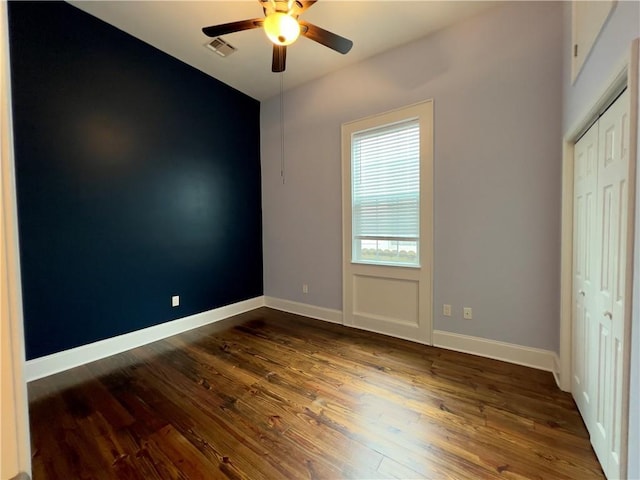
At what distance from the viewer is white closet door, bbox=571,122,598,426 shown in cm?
164

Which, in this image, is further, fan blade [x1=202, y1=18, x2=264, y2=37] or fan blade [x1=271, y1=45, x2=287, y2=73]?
fan blade [x1=271, y1=45, x2=287, y2=73]

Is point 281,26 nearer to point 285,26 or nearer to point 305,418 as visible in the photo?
point 285,26

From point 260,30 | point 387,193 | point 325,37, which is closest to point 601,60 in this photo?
point 325,37

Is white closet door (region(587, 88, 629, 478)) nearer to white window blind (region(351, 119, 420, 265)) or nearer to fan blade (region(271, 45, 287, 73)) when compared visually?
white window blind (region(351, 119, 420, 265))

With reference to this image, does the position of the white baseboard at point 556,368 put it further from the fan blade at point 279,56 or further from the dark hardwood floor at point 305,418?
the fan blade at point 279,56

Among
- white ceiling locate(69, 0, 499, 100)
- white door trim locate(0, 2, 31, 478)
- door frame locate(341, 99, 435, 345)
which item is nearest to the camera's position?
white door trim locate(0, 2, 31, 478)

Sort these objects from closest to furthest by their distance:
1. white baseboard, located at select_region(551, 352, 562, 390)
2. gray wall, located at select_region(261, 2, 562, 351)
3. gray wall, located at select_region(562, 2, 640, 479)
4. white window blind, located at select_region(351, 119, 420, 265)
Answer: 1. gray wall, located at select_region(562, 2, 640, 479)
2. white baseboard, located at select_region(551, 352, 562, 390)
3. gray wall, located at select_region(261, 2, 562, 351)
4. white window blind, located at select_region(351, 119, 420, 265)

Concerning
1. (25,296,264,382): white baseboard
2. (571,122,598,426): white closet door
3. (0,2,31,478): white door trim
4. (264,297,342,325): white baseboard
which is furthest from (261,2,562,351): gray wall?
(0,2,31,478): white door trim

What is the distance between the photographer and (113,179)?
111 inches

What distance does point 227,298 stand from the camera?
3893mm

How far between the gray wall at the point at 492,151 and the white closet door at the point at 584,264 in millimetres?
371

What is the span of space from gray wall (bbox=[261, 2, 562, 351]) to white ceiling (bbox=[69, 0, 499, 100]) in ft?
0.56

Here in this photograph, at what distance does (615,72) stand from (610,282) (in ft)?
3.13

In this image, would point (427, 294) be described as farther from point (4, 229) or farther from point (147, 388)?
point (4, 229)
